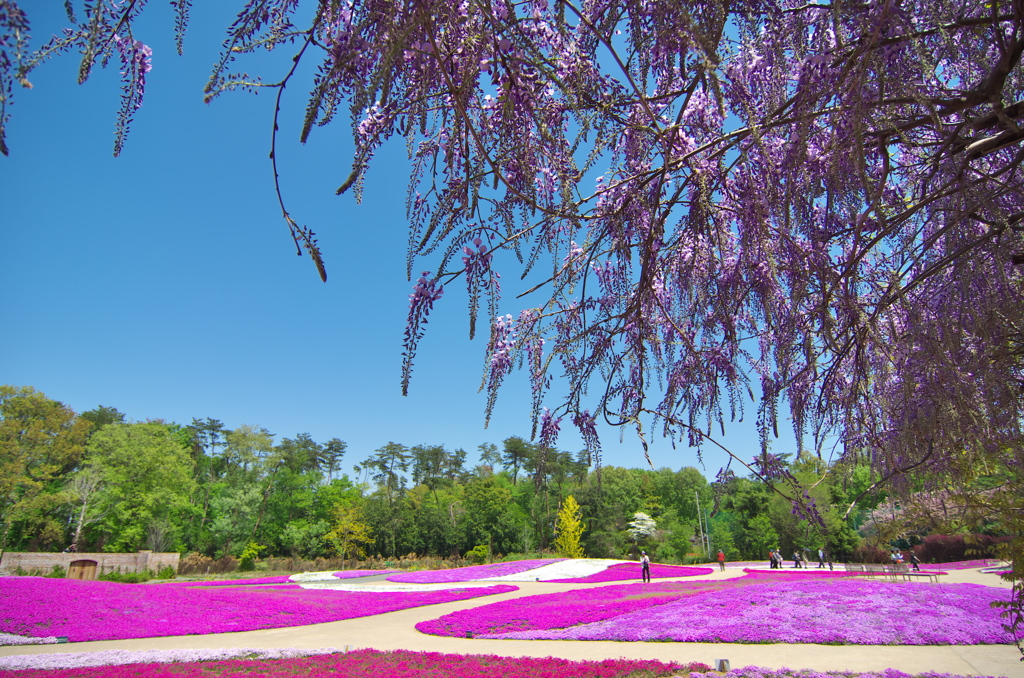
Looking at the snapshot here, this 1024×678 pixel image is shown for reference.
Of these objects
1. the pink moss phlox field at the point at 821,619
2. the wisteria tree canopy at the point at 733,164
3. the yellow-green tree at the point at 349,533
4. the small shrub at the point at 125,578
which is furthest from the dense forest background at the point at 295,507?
the wisteria tree canopy at the point at 733,164

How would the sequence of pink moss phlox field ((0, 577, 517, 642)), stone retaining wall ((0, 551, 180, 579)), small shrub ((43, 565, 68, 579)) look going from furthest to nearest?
stone retaining wall ((0, 551, 180, 579)) → small shrub ((43, 565, 68, 579)) → pink moss phlox field ((0, 577, 517, 642))

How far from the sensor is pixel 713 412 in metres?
3.10

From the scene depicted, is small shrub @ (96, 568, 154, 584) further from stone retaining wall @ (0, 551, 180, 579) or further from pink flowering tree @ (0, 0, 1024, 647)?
pink flowering tree @ (0, 0, 1024, 647)

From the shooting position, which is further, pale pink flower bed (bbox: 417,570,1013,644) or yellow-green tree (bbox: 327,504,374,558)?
yellow-green tree (bbox: 327,504,374,558)

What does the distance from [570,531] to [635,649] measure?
932 inches

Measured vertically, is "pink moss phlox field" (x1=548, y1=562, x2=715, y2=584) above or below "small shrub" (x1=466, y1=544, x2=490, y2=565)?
above

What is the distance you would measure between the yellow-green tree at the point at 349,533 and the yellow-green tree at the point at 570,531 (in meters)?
12.0

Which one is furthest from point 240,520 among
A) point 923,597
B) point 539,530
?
point 923,597

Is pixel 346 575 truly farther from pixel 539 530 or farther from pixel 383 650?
pixel 383 650

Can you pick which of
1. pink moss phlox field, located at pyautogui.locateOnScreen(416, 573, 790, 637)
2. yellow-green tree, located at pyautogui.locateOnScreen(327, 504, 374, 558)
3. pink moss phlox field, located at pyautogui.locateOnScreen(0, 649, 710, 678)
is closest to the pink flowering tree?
pink moss phlox field, located at pyautogui.locateOnScreen(0, 649, 710, 678)

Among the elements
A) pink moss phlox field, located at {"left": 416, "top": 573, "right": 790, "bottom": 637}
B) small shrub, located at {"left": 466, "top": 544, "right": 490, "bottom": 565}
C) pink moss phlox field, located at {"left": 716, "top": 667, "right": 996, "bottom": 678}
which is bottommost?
small shrub, located at {"left": 466, "top": 544, "right": 490, "bottom": 565}

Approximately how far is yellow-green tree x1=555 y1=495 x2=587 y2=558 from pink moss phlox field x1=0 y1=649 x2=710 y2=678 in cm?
2391

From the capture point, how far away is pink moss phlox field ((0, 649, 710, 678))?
211 inches

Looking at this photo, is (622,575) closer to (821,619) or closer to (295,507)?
(821,619)
